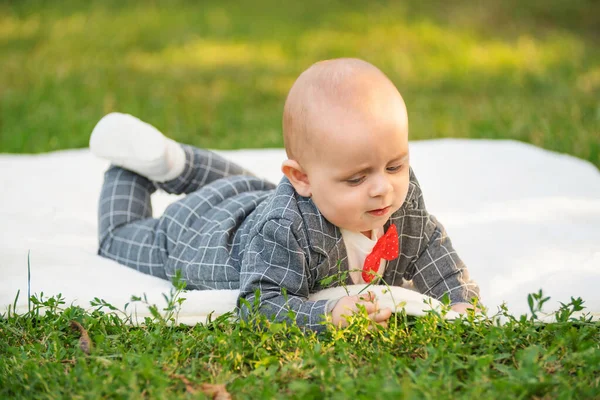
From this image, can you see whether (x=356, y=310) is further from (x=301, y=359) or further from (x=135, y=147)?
(x=135, y=147)

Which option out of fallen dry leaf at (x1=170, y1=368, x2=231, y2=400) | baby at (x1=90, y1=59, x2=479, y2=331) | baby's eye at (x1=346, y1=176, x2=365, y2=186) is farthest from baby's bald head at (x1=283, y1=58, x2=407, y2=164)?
fallen dry leaf at (x1=170, y1=368, x2=231, y2=400)

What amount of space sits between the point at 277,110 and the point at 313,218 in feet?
10.1

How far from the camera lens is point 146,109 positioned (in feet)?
16.4

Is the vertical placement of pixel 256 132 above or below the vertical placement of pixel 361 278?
above

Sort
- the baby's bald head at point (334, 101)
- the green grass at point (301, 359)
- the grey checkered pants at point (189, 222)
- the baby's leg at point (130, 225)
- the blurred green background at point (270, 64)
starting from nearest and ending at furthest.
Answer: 1. the green grass at point (301, 359)
2. the baby's bald head at point (334, 101)
3. the grey checkered pants at point (189, 222)
4. the baby's leg at point (130, 225)
5. the blurred green background at point (270, 64)

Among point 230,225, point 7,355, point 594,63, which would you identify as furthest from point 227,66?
point 7,355

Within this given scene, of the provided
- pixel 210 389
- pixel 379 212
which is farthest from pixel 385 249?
pixel 210 389

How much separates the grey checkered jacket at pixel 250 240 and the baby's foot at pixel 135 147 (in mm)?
82

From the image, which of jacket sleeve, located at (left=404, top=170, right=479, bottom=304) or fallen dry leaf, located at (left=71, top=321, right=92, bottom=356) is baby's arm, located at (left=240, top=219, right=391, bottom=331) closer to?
jacket sleeve, located at (left=404, top=170, right=479, bottom=304)

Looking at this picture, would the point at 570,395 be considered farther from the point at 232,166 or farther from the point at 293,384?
the point at 232,166

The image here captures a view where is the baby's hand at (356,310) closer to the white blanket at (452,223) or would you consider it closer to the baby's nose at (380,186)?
the white blanket at (452,223)

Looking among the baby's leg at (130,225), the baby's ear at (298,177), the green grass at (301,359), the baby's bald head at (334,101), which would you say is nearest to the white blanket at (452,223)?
the baby's leg at (130,225)

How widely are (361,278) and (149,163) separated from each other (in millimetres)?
941

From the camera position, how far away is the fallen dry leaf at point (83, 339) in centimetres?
203
